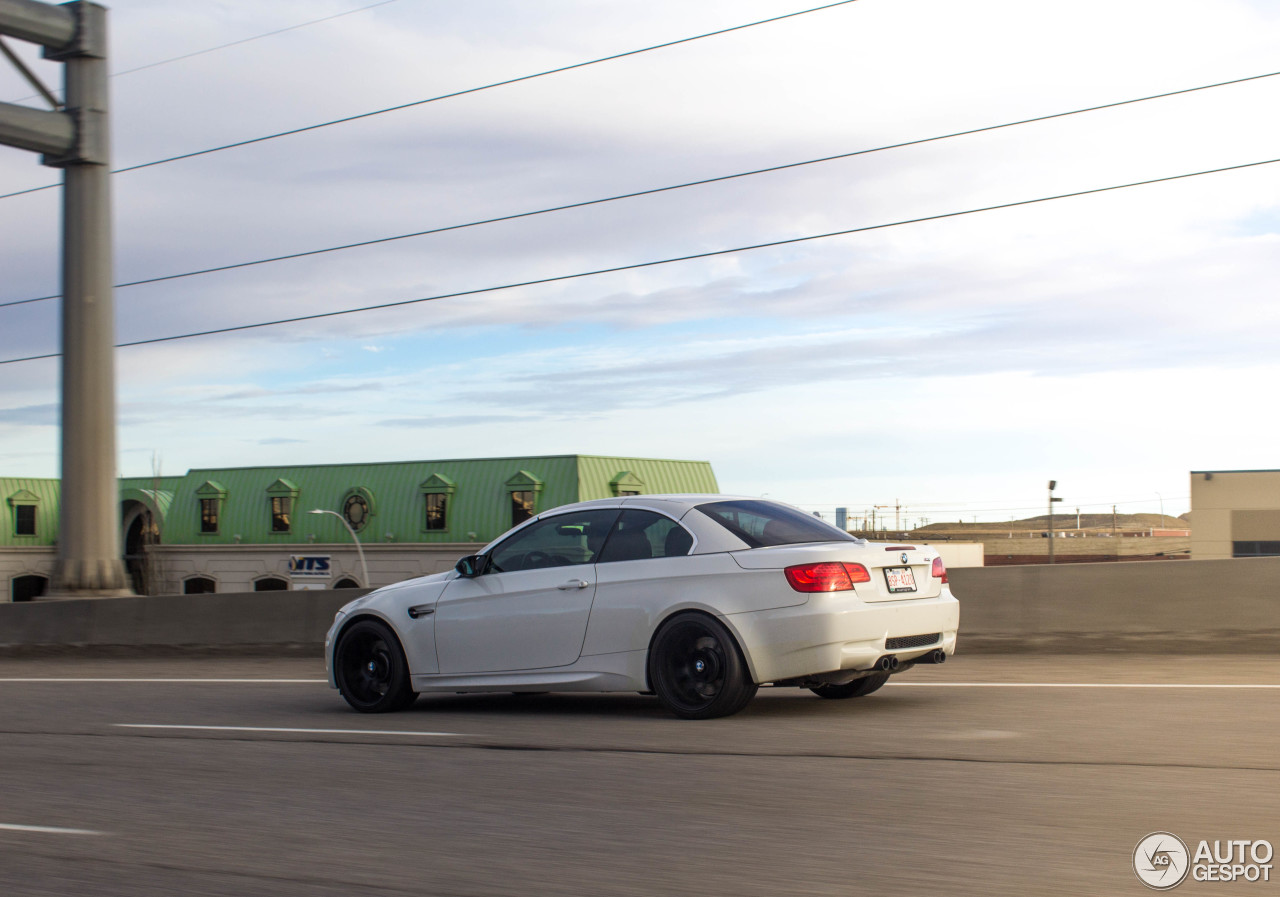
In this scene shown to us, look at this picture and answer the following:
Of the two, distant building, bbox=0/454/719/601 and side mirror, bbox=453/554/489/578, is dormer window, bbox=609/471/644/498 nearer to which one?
distant building, bbox=0/454/719/601

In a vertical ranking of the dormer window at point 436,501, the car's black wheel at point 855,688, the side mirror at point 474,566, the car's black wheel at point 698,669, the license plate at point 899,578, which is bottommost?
the car's black wheel at point 855,688

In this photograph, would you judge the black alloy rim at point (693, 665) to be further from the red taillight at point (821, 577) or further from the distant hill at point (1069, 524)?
the distant hill at point (1069, 524)

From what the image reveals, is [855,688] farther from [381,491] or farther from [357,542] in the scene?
[381,491]

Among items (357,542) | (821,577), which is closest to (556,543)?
(821,577)

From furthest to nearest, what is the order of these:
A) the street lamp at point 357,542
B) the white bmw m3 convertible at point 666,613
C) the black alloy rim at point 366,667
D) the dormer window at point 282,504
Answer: the dormer window at point 282,504 → the street lamp at point 357,542 → the black alloy rim at point 366,667 → the white bmw m3 convertible at point 666,613

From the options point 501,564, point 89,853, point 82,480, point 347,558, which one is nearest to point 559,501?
point 347,558

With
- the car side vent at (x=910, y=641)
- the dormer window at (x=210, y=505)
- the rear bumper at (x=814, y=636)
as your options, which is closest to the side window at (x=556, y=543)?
the rear bumper at (x=814, y=636)

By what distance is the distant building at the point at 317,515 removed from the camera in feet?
202

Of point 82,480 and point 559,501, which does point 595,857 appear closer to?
point 82,480

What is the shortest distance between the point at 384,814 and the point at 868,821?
7.01ft

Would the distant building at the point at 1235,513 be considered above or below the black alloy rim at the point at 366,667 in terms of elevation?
above

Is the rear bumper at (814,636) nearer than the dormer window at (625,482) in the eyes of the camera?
Yes

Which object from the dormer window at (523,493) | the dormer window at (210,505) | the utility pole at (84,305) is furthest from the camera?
the dormer window at (210,505)

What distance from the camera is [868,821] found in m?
5.48
